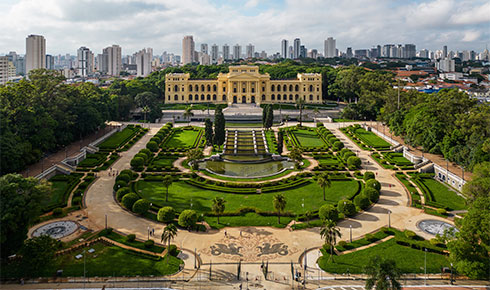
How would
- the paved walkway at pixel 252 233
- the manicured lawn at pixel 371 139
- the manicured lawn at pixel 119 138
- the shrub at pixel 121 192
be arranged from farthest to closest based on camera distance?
the manicured lawn at pixel 371 139, the manicured lawn at pixel 119 138, the shrub at pixel 121 192, the paved walkway at pixel 252 233

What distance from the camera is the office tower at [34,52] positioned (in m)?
126

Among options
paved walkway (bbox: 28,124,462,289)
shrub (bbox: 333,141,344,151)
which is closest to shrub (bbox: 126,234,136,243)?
paved walkway (bbox: 28,124,462,289)

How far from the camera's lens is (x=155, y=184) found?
135 feet

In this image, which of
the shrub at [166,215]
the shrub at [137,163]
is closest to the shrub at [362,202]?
the shrub at [166,215]

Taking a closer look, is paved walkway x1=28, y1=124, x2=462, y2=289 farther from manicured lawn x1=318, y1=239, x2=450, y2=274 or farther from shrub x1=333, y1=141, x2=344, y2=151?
shrub x1=333, y1=141, x2=344, y2=151

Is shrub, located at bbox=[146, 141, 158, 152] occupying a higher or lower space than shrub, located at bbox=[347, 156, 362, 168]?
higher

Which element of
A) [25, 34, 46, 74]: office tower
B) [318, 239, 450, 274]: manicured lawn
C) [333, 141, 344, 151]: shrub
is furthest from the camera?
[25, 34, 46, 74]: office tower

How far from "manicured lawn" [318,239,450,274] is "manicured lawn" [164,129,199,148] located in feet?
122

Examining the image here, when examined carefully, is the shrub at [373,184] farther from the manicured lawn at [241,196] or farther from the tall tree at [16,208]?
the tall tree at [16,208]

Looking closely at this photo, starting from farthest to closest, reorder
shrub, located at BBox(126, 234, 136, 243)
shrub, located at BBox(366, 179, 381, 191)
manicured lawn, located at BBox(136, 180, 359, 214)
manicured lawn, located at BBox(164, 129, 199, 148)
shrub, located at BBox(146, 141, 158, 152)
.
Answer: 1. manicured lawn, located at BBox(164, 129, 199, 148)
2. shrub, located at BBox(146, 141, 158, 152)
3. shrub, located at BBox(366, 179, 381, 191)
4. manicured lawn, located at BBox(136, 180, 359, 214)
5. shrub, located at BBox(126, 234, 136, 243)

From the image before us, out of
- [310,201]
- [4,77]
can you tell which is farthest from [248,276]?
[4,77]

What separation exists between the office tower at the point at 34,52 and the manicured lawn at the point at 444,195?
128 meters

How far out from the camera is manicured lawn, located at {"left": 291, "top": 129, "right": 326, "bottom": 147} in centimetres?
6055

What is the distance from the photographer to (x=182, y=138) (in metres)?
64.3
